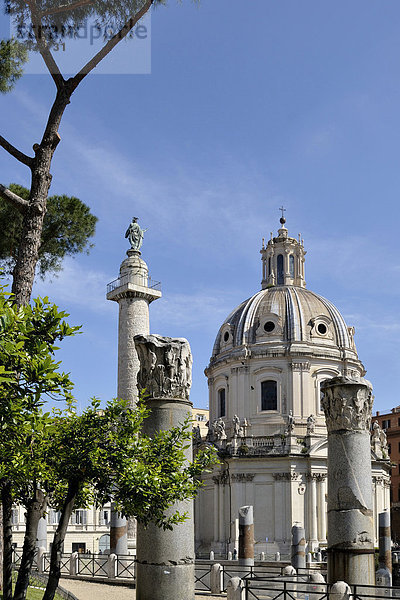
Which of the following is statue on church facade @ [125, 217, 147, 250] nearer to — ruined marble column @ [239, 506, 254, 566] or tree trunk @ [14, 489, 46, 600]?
ruined marble column @ [239, 506, 254, 566]

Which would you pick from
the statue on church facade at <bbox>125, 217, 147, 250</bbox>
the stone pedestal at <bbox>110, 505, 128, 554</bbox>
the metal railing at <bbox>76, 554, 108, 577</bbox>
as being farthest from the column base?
the statue on church facade at <bbox>125, 217, 147, 250</bbox>

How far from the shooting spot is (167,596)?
12008 millimetres

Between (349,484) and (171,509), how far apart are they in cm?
367

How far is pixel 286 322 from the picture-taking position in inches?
1986

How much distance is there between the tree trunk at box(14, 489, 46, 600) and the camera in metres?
10.3

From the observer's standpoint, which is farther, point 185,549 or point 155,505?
point 185,549

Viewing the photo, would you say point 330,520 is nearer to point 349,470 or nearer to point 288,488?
point 349,470

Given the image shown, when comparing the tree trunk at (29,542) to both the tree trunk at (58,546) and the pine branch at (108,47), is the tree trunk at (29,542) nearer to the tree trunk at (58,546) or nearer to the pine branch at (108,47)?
the tree trunk at (58,546)

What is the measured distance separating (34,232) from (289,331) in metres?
36.8

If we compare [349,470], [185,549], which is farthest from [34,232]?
[349,470]

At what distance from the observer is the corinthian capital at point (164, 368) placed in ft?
42.0

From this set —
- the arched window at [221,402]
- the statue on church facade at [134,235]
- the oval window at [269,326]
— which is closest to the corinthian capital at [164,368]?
the statue on church facade at [134,235]

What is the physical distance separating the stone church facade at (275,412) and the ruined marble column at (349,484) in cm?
3063

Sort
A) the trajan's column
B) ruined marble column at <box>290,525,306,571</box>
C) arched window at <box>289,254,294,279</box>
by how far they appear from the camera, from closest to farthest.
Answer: ruined marble column at <box>290,525,306,571</box> → the trajan's column → arched window at <box>289,254,294,279</box>
